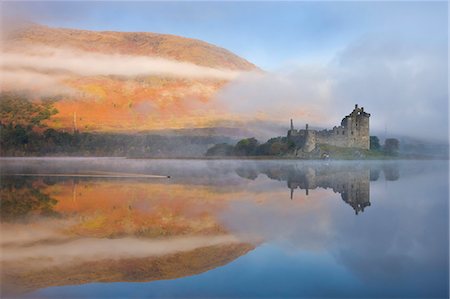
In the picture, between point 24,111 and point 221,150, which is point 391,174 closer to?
point 221,150

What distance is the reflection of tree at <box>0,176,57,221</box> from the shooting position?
12.5 metres

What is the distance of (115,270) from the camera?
7.16 m

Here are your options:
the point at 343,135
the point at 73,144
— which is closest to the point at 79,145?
the point at 73,144

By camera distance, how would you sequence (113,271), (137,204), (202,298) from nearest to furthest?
(202,298) < (113,271) < (137,204)

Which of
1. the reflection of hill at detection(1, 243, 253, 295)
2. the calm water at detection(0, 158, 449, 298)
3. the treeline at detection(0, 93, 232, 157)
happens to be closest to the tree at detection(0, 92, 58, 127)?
the treeline at detection(0, 93, 232, 157)

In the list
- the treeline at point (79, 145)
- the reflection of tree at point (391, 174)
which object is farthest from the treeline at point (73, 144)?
the reflection of tree at point (391, 174)

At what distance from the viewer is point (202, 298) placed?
610cm

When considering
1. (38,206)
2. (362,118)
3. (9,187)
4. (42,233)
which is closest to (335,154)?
(362,118)

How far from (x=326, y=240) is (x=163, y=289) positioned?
3435 millimetres

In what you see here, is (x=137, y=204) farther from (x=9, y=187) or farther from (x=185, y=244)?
(x=9, y=187)

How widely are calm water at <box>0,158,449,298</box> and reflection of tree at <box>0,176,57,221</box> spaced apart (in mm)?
83

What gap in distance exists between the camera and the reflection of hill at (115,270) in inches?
265

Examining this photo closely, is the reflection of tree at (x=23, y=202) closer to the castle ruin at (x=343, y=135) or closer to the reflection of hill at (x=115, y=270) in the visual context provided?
the reflection of hill at (x=115, y=270)

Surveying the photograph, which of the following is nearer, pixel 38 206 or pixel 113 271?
pixel 113 271
